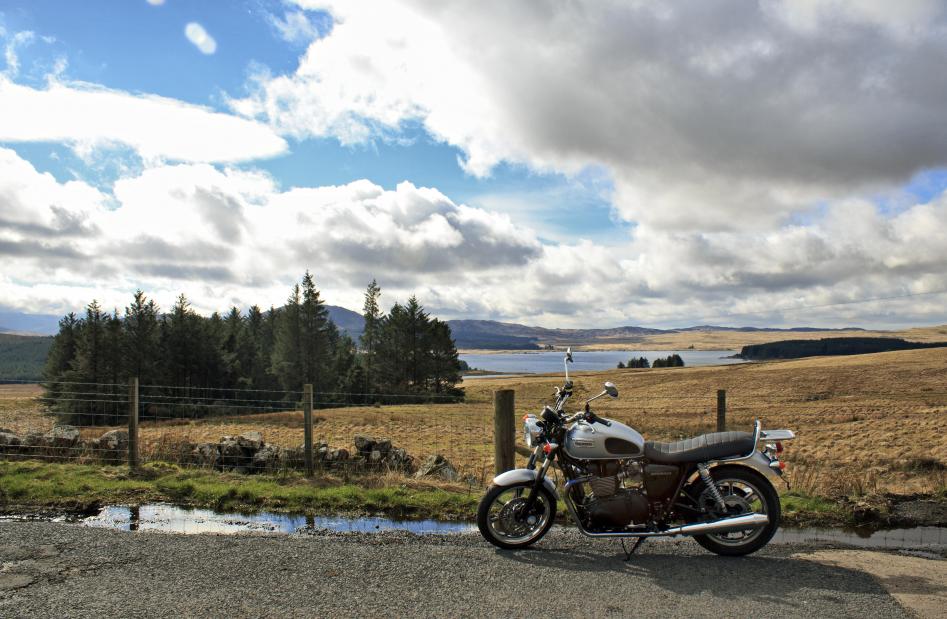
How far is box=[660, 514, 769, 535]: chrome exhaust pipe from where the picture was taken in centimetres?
577

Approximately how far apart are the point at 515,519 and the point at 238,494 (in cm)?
423

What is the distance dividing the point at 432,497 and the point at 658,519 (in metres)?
3.21

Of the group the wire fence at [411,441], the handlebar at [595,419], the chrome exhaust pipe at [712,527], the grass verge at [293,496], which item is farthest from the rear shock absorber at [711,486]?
the wire fence at [411,441]

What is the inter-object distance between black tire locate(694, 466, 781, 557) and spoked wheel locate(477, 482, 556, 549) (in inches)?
57.4

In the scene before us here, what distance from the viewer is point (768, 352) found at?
169000mm

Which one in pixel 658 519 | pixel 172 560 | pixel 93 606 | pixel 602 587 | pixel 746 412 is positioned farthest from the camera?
pixel 746 412

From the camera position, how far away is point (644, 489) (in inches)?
239

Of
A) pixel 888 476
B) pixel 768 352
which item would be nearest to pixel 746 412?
pixel 888 476

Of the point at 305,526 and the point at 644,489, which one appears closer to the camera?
the point at 644,489

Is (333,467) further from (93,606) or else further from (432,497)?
(93,606)

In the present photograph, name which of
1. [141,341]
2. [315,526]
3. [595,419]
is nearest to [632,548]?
[595,419]

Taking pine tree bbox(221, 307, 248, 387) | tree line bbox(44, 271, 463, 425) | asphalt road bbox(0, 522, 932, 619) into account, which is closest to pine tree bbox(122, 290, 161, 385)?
tree line bbox(44, 271, 463, 425)

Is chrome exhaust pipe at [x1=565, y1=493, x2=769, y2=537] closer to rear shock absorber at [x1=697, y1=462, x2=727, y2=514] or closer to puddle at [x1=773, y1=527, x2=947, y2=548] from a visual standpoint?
rear shock absorber at [x1=697, y1=462, x2=727, y2=514]

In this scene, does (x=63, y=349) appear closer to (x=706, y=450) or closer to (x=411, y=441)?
(x=411, y=441)
